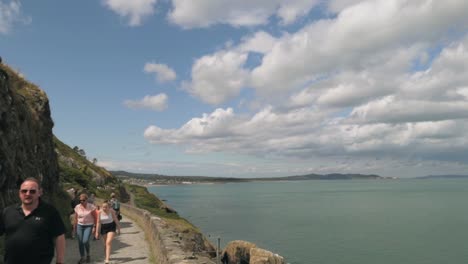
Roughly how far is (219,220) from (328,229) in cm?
2066

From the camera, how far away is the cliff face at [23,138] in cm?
1531

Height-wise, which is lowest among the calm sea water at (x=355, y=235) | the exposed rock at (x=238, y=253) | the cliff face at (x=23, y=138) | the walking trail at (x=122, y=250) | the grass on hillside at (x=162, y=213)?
the calm sea water at (x=355, y=235)

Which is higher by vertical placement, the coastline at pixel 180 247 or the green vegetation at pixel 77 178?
the green vegetation at pixel 77 178

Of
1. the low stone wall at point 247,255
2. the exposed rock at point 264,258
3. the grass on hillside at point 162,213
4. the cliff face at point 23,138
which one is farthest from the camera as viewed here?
the grass on hillside at point 162,213

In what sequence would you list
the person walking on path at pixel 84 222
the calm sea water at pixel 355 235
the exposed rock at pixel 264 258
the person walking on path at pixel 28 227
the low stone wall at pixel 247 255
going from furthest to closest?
the calm sea water at pixel 355 235 → the low stone wall at pixel 247 255 → the exposed rock at pixel 264 258 → the person walking on path at pixel 84 222 → the person walking on path at pixel 28 227

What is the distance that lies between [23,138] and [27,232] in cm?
1657

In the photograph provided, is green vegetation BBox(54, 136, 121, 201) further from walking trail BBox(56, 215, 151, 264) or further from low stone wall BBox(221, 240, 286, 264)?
walking trail BBox(56, 215, 151, 264)

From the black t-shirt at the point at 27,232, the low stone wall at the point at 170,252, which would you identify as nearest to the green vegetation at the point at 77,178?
the low stone wall at the point at 170,252

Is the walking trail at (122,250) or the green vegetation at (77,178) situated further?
the green vegetation at (77,178)

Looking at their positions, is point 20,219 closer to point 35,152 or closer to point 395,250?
point 35,152

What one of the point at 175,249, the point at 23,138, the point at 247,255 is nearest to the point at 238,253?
the point at 247,255

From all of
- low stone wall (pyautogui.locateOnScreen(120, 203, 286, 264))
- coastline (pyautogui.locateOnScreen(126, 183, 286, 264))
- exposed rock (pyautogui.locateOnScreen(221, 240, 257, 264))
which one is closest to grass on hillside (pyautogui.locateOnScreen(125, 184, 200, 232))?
coastline (pyautogui.locateOnScreen(126, 183, 286, 264))

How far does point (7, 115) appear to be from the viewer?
655 inches

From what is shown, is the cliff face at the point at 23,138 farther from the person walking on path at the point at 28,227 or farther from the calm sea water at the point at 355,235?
the calm sea water at the point at 355,235
